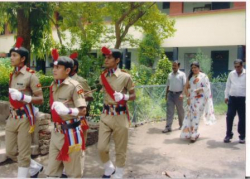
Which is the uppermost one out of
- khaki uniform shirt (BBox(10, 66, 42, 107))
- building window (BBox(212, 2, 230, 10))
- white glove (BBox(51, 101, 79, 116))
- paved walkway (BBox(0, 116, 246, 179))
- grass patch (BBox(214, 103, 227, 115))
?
building window (BBox(212, 2, 230, 10))

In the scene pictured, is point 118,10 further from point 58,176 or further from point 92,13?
point 58,176

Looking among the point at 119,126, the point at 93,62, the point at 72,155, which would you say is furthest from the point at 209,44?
the point at 72,155

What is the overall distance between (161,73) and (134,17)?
15.1 ft

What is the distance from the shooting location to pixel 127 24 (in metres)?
8.00

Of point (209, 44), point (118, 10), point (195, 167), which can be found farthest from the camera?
point (209, 44)

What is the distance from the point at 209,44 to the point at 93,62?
30.7 feet

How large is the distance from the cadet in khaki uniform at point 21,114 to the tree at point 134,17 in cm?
336

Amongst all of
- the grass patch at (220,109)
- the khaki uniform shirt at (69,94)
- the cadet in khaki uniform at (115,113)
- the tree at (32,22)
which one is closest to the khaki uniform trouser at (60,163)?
the khaki uniform shirt at (69,94)

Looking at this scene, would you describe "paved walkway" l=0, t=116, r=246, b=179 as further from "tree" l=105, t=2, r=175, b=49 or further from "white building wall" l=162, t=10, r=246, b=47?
"white building wall" l=162, t=10, r=246, b=47

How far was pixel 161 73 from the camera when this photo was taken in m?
12.4

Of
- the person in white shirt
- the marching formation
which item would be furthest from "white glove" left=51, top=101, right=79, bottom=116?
the person in white shirt

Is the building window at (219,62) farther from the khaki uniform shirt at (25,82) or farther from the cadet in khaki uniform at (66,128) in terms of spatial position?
the cadet in khaki uniform at (66,128)

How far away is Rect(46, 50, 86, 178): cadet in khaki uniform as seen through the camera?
374 cm

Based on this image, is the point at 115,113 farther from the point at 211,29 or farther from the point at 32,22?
the point at 211,29
